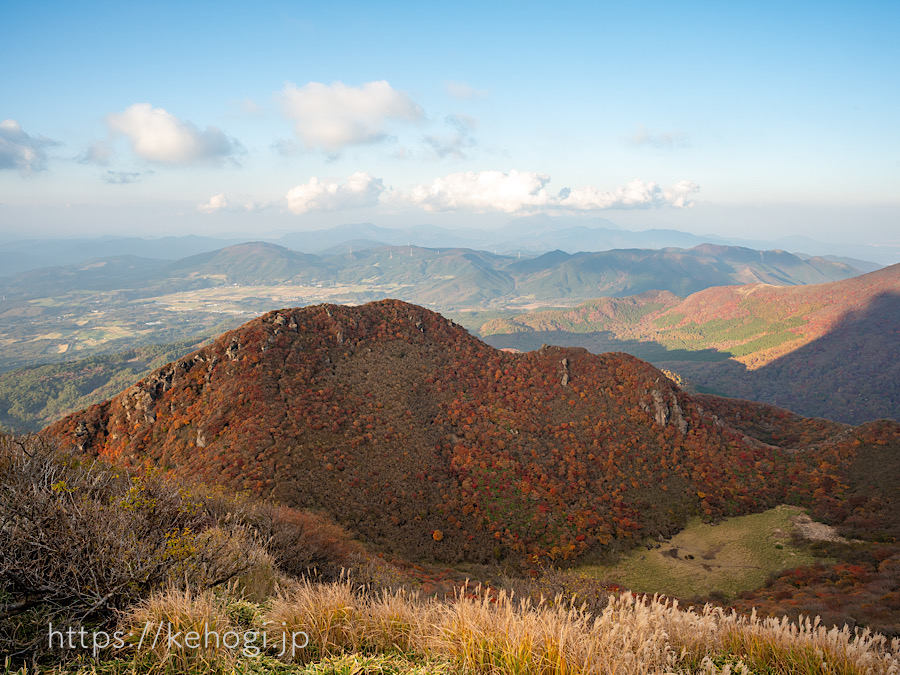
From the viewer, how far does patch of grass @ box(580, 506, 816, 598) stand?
99.6 ft

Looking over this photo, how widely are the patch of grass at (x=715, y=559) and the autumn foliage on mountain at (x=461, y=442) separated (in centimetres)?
175

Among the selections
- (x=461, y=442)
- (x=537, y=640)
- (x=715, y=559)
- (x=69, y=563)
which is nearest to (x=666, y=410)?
(x=715, y=559)

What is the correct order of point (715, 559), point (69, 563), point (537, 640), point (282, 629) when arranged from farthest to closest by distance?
point (715, 559)
point (282, 629)
point (69, 563)
point (537, 640)

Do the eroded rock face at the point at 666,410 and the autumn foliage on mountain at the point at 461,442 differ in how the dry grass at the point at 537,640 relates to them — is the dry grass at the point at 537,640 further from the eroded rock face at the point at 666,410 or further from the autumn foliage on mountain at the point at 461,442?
the eroded rock face at the point at 666,410

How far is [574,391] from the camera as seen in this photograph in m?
53.8

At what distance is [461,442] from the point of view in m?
44.7

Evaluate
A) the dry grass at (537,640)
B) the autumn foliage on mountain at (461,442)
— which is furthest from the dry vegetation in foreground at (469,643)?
the autumn foliage on mountain at (461,442)

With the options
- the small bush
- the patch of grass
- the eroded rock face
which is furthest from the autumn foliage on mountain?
the small bush

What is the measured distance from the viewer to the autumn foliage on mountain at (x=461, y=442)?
1367 inches

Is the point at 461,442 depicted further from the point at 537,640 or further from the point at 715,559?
the point at 537,640

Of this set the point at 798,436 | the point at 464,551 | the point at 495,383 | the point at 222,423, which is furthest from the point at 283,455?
the point at 798,436

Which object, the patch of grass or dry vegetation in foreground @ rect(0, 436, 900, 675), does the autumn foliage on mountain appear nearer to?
the patch of grass

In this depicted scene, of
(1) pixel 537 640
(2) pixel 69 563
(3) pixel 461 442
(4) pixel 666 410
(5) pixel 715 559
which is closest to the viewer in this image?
(1) pixel 537 640

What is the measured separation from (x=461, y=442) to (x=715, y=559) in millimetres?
25087
